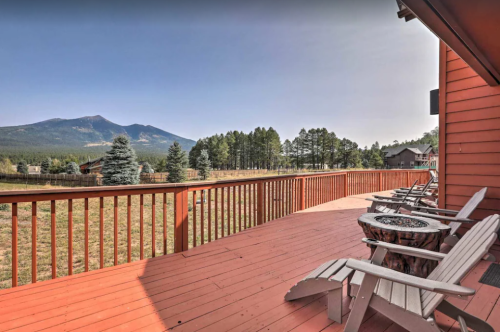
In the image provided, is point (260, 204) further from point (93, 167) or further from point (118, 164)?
point (93, 167)

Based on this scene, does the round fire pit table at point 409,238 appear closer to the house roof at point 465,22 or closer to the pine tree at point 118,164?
the house roof at point 465,22

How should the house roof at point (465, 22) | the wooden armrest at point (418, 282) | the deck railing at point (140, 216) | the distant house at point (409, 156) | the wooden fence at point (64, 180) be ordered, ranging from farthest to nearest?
the distant house at point (409, 156) → the wooden fence at point (64, 180) → the deck railing at point (140, 216) → the house roof at point (465, 22) → the wooden armrest at point (418, 282)

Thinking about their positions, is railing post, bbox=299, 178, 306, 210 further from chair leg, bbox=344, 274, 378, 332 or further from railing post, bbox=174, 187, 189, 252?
chair leg, bbox=344, 274, 378, 332

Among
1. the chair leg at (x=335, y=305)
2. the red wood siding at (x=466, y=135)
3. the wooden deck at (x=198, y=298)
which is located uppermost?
the red wood siding at (x=466, y=135)

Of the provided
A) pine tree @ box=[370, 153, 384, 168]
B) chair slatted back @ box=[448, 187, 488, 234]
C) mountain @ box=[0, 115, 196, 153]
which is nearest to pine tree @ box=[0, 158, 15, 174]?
chair slatted back @ box=[448, 187, 488, 234]

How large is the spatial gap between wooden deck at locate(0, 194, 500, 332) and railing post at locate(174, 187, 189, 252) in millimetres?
128

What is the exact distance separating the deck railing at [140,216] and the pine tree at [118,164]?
11817 millimetres

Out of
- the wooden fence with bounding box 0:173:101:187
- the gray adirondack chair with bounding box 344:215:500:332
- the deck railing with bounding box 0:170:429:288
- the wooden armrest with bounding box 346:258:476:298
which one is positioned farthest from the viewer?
the wooden fence with bounding box 0:173:101:187

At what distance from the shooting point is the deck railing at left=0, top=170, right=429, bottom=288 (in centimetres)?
227

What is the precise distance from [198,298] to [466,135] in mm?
3863

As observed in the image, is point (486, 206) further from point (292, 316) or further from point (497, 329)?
point (292, 316)

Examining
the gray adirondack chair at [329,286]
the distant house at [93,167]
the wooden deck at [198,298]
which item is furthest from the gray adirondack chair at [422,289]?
the distant house at [93,167]

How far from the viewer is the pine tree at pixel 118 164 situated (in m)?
23.1

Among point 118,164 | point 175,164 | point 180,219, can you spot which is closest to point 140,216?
point 180,219
